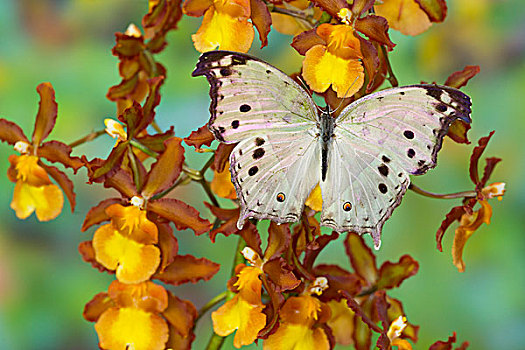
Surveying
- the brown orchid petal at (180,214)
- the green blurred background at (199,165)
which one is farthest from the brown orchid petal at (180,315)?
the green blurred background at (199,165)

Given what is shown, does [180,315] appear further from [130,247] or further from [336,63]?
[336,63]

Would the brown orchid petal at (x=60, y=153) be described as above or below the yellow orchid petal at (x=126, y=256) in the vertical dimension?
above

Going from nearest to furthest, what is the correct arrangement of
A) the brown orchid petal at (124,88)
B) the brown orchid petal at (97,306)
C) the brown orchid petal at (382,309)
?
the brown orchid petal at (382,309) < the brown orchid petal at (97,306) < the brown orchid petal at (124,88)

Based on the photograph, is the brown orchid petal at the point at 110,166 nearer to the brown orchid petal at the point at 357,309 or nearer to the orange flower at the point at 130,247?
the orange flower at the point at 130,247

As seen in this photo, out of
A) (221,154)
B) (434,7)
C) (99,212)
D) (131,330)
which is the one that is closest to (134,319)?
(131,330)

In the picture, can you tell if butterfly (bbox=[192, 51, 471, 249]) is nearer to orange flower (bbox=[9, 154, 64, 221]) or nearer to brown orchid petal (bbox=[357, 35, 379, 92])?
brown orchid petal (bbox=[357, 35, 379, 92])

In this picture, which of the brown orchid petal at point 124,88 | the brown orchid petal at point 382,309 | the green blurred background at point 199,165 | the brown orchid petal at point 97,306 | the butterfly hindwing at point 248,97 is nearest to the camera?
the butterfly hindwing at point 248,97

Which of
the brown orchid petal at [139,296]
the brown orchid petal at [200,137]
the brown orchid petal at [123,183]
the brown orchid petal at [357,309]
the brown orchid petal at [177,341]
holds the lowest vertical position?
the brown orchid petal at [177,341]
